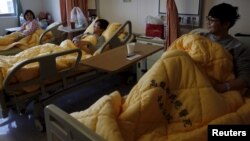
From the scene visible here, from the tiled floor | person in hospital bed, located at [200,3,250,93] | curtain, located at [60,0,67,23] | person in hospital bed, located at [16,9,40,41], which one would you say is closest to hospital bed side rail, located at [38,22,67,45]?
person in hospital bed, located at [16,9,40,41]

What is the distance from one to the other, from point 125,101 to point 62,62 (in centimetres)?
121

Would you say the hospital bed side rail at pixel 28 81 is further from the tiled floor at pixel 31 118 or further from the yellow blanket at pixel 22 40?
the yellow blanket at pixel 22 40

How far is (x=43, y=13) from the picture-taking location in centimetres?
493

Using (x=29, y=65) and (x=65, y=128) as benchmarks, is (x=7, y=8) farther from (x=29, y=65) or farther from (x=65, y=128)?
(x=65, y=128)

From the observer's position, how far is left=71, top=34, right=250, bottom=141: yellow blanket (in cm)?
107

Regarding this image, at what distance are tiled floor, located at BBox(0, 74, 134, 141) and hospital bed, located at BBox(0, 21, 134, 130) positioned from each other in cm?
12

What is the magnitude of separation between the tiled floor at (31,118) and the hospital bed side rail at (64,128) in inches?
43.2

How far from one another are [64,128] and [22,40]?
3.08 meters

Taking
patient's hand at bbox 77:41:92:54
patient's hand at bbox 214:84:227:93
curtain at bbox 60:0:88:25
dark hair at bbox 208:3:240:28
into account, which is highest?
curtain at bbox 60:0:88:25

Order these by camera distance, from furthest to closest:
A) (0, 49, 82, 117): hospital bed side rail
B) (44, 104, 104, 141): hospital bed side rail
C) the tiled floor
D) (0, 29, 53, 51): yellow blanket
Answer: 1. (0, 29, 53, 51): yellow blanket
2. the tiled floor
3. (0, 49, 82, 117): hospital bed side rail
4. (44, 104, 104, 141): hospital bed side rail

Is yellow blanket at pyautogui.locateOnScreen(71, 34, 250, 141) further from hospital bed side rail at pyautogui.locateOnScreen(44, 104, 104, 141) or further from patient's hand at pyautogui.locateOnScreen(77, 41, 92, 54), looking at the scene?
patient's hand at pyautogui.locateOnScreen(77, 41, 92, 54)

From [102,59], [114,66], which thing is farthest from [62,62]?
[114,66]

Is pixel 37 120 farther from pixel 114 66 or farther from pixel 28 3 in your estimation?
pixel 28 3

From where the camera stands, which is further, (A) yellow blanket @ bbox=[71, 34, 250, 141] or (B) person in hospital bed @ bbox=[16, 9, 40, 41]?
(B) person in hospital bed @ bbox=[16, 9, 40, 41]
